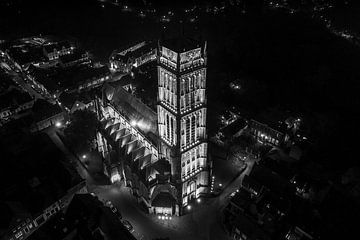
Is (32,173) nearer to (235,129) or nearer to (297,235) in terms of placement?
(235,129)

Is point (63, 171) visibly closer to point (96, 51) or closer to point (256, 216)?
point (256, 216)

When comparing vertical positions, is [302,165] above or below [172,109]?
below


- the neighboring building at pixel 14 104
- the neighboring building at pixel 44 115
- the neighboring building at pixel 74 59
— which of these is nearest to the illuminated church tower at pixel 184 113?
the neighboring building at pixel 44 115

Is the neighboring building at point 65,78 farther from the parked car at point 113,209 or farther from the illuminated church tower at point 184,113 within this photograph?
the illuminated church tower at point 184,113

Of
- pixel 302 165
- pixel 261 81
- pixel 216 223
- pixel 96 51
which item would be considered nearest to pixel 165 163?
pixel 216 223

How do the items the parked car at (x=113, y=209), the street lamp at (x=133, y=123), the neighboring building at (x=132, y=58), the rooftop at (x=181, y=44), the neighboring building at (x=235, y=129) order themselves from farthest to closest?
the neighboring building at (x=132, y=58) → the neighboring building at (x=235, y=129) → the street lamp at (x=133, y=123) → the parked car at (x=113, y=209) → the rooftop at (x=181, y=44)

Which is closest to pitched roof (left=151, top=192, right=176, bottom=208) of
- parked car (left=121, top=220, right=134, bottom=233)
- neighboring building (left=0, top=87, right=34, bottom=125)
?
parked car (left=121, top=220, right=134, bottom=233)

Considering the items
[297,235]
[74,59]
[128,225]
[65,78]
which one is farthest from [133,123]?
[74,59]

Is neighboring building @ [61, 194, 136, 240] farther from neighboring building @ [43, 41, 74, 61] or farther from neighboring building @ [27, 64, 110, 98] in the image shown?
neighboring building @ [43, 41, 74, 61]
